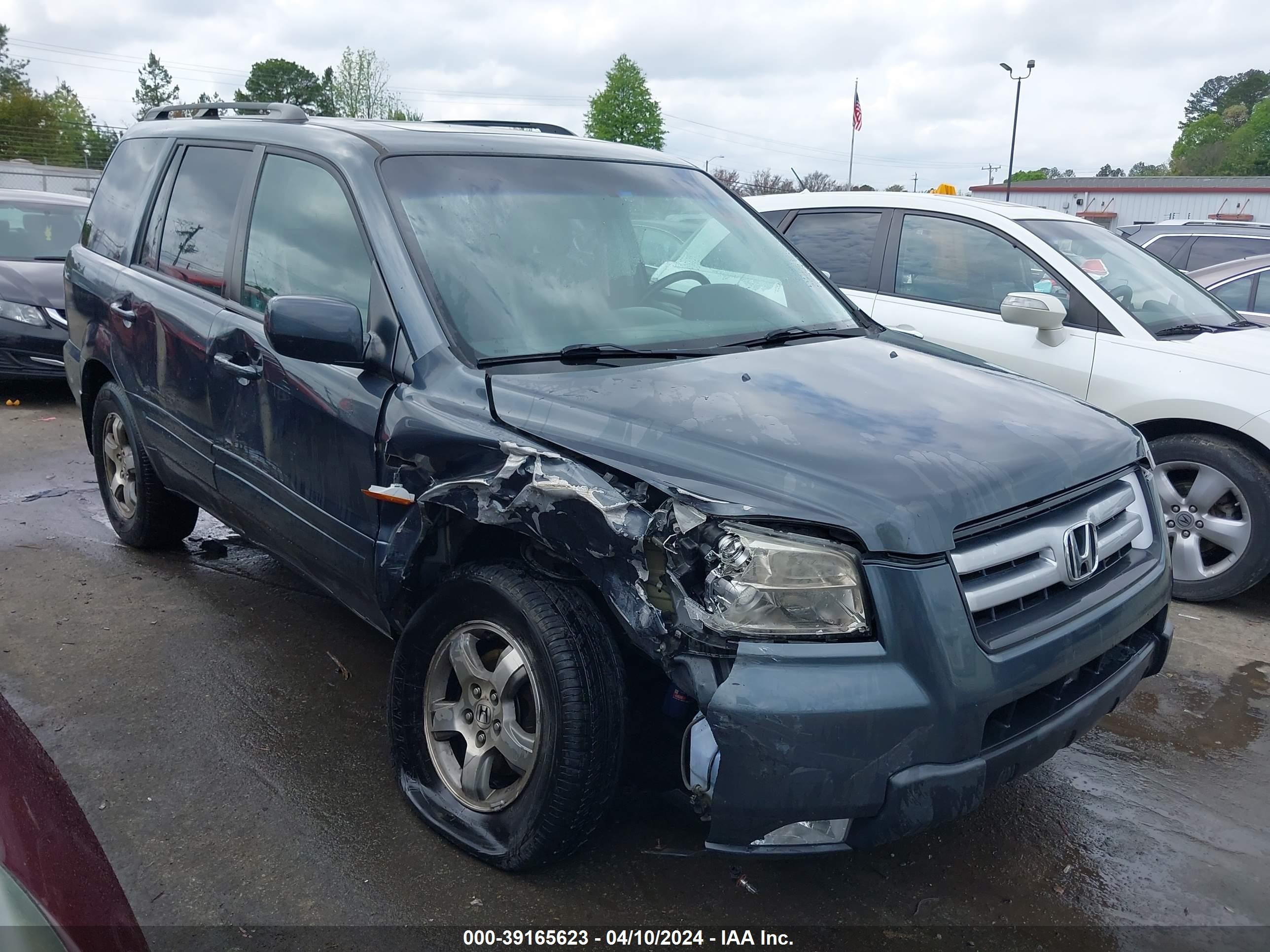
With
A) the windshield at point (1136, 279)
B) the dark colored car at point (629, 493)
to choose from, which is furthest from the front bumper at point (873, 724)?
the windshield at point (1136, 279)

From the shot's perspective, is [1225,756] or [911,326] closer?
[1225,756]

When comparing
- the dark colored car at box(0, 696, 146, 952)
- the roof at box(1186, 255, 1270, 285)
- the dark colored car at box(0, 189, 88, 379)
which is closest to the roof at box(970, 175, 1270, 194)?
Result: the roof at box(1186, 255, 1270, 285)

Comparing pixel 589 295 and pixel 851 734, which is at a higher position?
pixel 589 295

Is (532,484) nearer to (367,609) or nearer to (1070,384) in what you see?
(367,609)

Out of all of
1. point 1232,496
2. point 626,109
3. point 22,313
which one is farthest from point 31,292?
point 626,109

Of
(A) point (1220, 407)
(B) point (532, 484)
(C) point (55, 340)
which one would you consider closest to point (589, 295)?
(B) point (532, 484)

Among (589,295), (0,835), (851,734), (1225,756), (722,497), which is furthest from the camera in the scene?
(1225,756)

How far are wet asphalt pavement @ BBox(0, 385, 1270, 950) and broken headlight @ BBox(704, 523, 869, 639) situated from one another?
885 millimetres

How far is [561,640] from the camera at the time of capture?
7.76 feet

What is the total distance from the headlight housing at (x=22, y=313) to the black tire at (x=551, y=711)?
7.28m

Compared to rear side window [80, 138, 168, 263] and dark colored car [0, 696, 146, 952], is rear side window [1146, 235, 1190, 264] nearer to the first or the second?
rear side window [80, 138, 168, 263]

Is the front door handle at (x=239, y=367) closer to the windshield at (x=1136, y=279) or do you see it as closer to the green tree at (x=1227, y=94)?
the windshield at (x=1136, y=279)

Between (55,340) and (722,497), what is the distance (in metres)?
8.00

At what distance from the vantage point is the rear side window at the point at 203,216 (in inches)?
149
